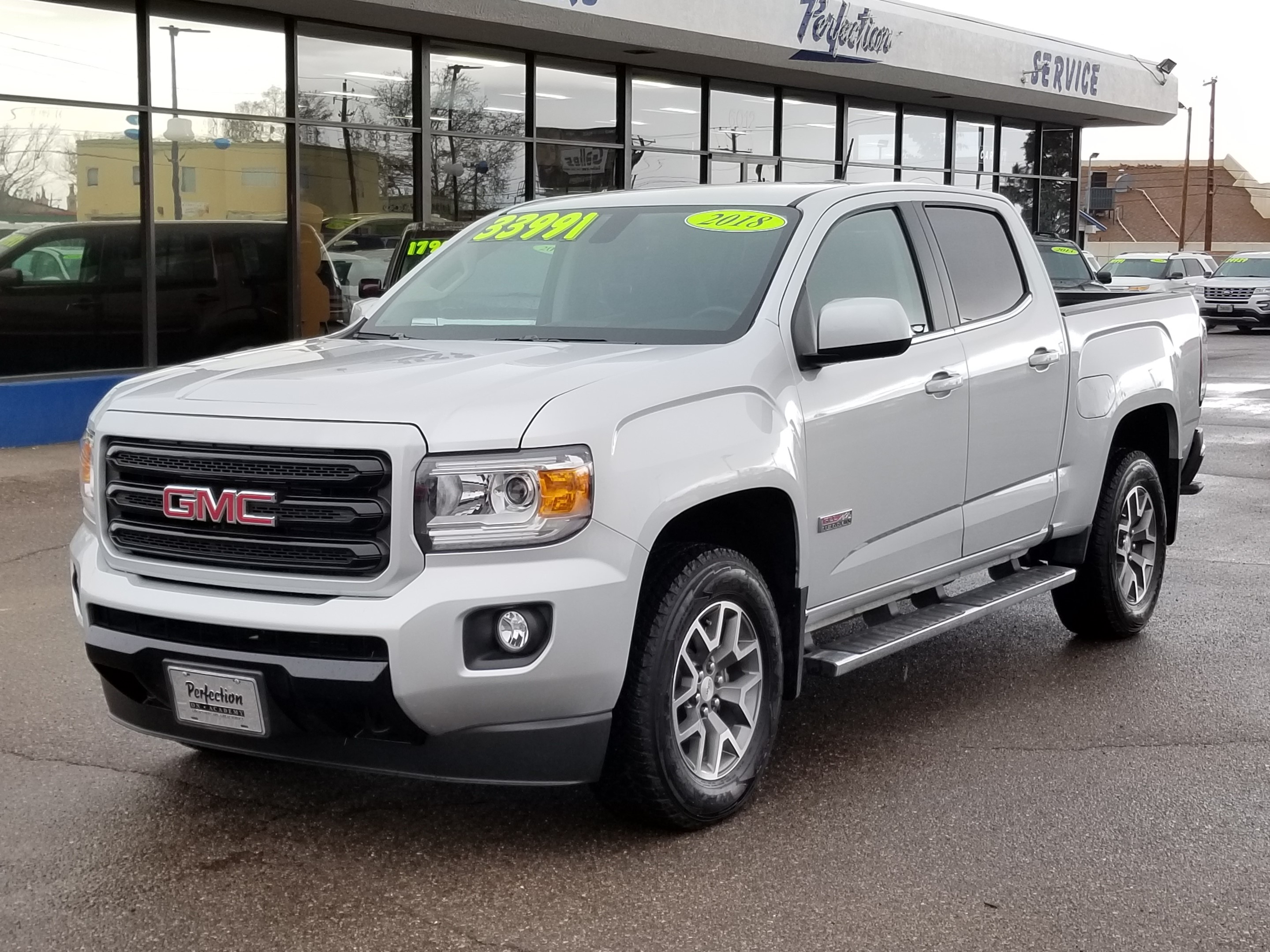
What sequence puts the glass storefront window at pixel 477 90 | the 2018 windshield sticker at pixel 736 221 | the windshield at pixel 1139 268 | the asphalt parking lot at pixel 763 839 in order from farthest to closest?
the windshield at pixel 1139 268
the glass storefront window at pixel 477 90
the 2018 windshield sticker at pixel 736 221
the asphalt parking lot at pixel 763 839

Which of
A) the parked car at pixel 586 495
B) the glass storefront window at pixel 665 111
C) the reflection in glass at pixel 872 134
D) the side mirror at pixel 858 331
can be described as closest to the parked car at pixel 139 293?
the glass storefront window at pixel 665 111

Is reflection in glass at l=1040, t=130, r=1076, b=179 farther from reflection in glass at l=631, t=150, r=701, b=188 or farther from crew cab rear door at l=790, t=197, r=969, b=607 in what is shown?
crew cab rear door at l=790, t=197, r=969, b=607

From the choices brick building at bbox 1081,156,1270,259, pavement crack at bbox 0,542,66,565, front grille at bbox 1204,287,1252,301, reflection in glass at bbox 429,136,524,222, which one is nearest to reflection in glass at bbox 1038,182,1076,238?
front grille at bbox 1204,287,1252,301

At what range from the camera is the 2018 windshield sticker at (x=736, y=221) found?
5.16m

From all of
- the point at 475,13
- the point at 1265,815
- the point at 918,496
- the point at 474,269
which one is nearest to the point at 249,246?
the point at 475,13

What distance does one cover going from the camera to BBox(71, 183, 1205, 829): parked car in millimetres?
3801

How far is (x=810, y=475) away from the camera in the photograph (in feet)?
15.3

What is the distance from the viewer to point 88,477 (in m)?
4.42

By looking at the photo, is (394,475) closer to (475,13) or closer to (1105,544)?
(1105,544)

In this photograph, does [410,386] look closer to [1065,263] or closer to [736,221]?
[736,221]

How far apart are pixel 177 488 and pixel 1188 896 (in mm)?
2871

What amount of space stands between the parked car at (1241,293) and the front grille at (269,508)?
108 feet

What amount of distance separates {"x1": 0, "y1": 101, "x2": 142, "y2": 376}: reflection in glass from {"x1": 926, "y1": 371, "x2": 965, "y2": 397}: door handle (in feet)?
32.5

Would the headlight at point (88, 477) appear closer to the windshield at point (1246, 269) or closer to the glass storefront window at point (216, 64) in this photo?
the glass storefront window at point (216, 64)
